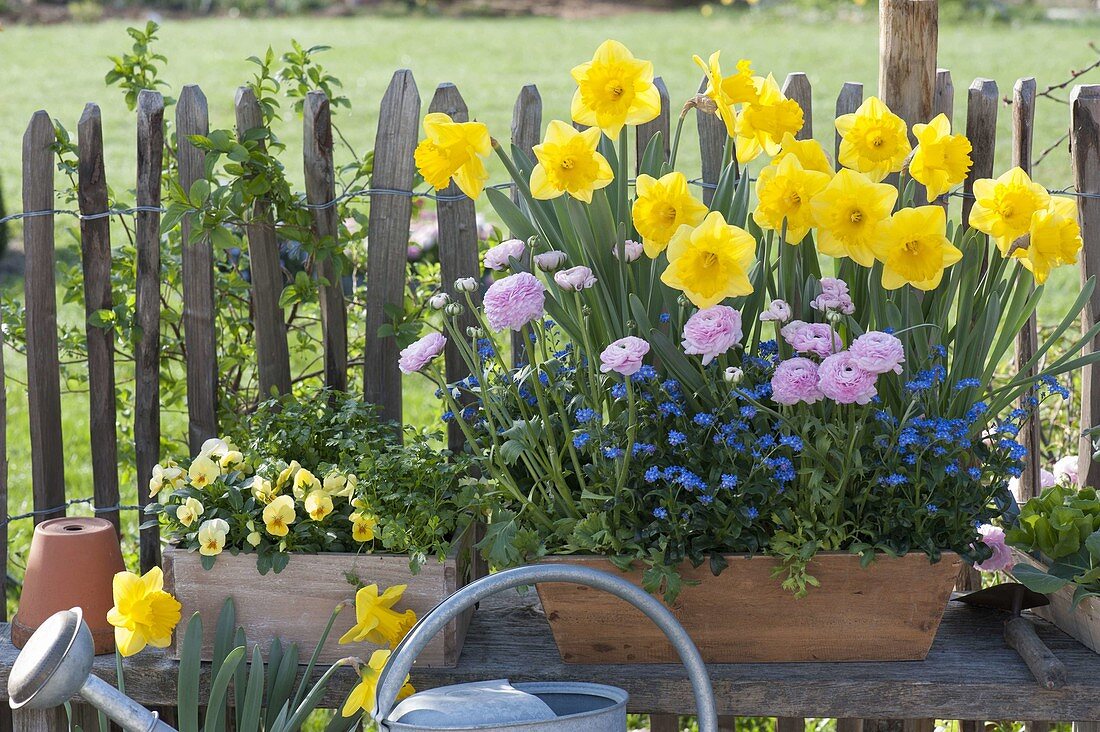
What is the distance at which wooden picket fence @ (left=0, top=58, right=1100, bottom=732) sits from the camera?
189cm

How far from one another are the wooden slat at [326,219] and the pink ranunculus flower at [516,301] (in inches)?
22.1

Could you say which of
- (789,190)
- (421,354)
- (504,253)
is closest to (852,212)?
(789,190)

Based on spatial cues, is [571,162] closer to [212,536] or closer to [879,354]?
[879,354]

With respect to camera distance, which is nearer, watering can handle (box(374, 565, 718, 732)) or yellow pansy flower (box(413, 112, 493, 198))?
watering can handle (box(374, 565, 718, 732))

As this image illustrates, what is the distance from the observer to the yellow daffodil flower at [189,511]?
1613mm

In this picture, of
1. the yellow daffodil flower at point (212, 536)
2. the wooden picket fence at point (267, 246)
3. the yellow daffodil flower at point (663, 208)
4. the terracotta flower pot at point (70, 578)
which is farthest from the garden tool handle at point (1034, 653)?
the terracotta flower pot at point (70, 578)

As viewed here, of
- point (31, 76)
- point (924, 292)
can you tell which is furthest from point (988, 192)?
point (31, 76)

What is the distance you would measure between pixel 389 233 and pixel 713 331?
0.76 m

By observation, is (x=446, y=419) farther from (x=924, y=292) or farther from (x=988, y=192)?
(x=988, y=192)

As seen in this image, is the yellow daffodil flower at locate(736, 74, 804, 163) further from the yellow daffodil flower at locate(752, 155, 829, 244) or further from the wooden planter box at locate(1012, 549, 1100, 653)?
the wooden planter box at locate(1012, 549, 1100, 653)

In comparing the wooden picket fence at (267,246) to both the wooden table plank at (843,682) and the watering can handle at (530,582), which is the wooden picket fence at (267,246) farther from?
the watering can handle at (530,582)

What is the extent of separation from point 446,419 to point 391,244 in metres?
0.33

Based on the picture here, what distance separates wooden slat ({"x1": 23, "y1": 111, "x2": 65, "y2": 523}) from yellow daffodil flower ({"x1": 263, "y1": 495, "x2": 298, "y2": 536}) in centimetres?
60

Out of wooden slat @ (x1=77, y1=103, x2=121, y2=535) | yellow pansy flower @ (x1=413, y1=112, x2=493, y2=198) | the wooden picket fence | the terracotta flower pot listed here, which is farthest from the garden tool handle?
wooden slat @ (x1=77, y1=103, x2=121, y2=535)
